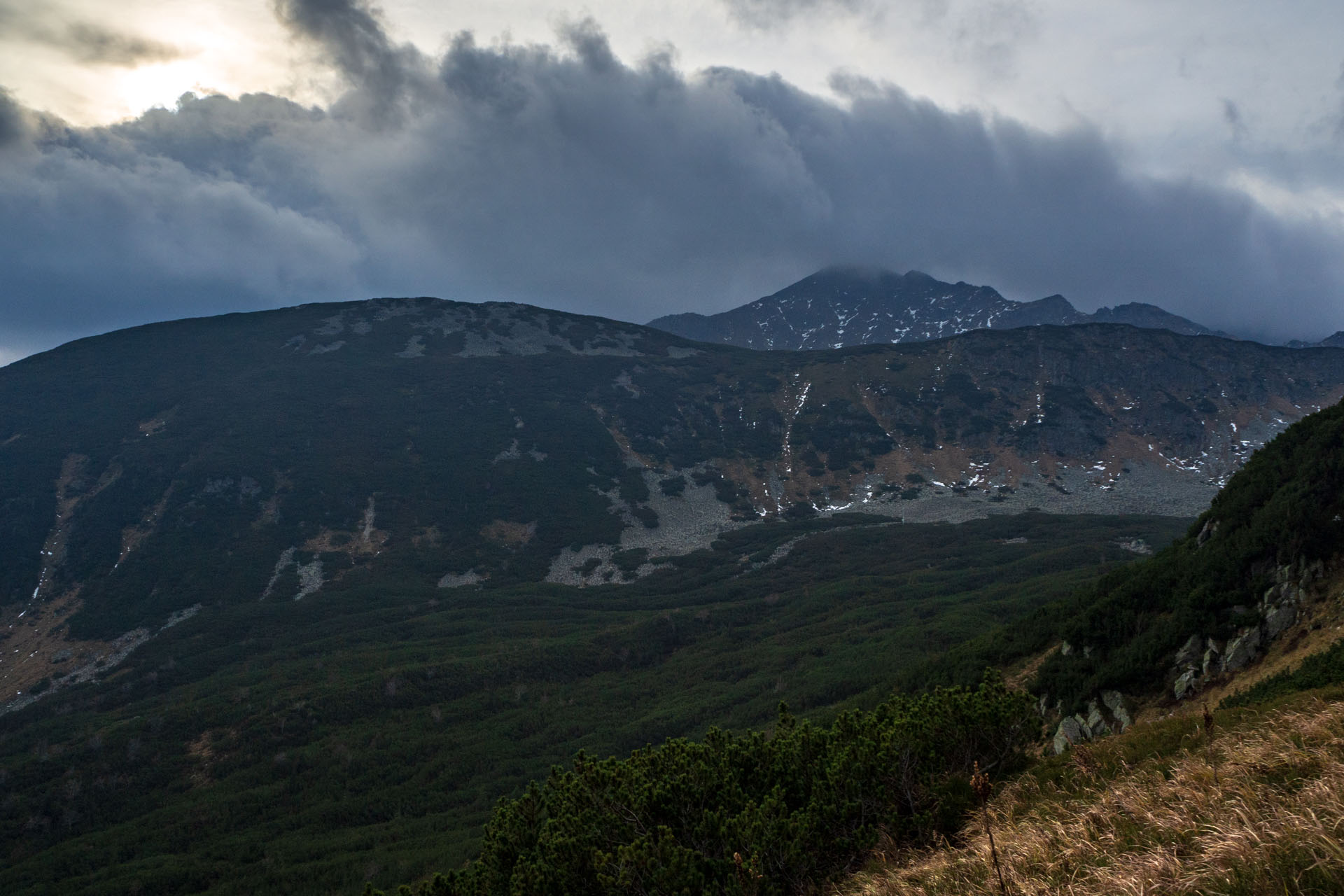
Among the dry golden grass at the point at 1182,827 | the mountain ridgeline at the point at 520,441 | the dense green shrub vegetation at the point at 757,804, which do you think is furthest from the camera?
the mountain ridgeline at the point at 520,441

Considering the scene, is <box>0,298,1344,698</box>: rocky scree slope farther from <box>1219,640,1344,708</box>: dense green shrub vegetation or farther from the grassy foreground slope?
<box>1219,640,1344,708</box>: dense green shrub vegetation

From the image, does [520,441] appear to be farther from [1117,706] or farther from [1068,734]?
[1068,734]

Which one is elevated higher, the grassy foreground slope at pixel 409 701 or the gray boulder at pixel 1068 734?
the gray boulder at pixel 1068 734

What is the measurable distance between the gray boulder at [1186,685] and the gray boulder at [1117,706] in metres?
1.52

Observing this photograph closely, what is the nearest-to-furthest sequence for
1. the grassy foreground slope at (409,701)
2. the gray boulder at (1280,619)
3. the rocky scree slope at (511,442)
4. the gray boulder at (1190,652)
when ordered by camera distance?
the gray boulder at (1280,619)
the gray boulder at (1190,652)
the grassy foreground slope at (409,701)
the rocky scree slope at (511,442)

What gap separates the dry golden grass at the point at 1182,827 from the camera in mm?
5493

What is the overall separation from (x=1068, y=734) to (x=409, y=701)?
2087 inches

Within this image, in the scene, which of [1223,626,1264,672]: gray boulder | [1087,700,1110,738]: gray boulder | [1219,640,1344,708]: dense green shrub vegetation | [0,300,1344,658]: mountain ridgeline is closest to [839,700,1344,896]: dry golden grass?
[1219,640,1344,708]: dense green shrub vegetation

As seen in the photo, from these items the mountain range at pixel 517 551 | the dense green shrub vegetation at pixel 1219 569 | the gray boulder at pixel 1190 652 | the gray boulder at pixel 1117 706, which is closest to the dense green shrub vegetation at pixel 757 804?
the mountain range at pixel 517 551

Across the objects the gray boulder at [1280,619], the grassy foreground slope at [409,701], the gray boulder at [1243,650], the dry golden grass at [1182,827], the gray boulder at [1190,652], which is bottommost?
the grassy foreground slope at [409,701]

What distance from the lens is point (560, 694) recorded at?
60375 mm

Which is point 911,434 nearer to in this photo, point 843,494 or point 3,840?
point 843,494

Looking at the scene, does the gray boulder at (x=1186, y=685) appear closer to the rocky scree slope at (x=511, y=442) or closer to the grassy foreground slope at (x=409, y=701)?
the grassy foreground slope at (x=409, y=701)

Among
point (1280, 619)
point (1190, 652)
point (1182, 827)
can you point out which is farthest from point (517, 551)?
point (1182, 827)
